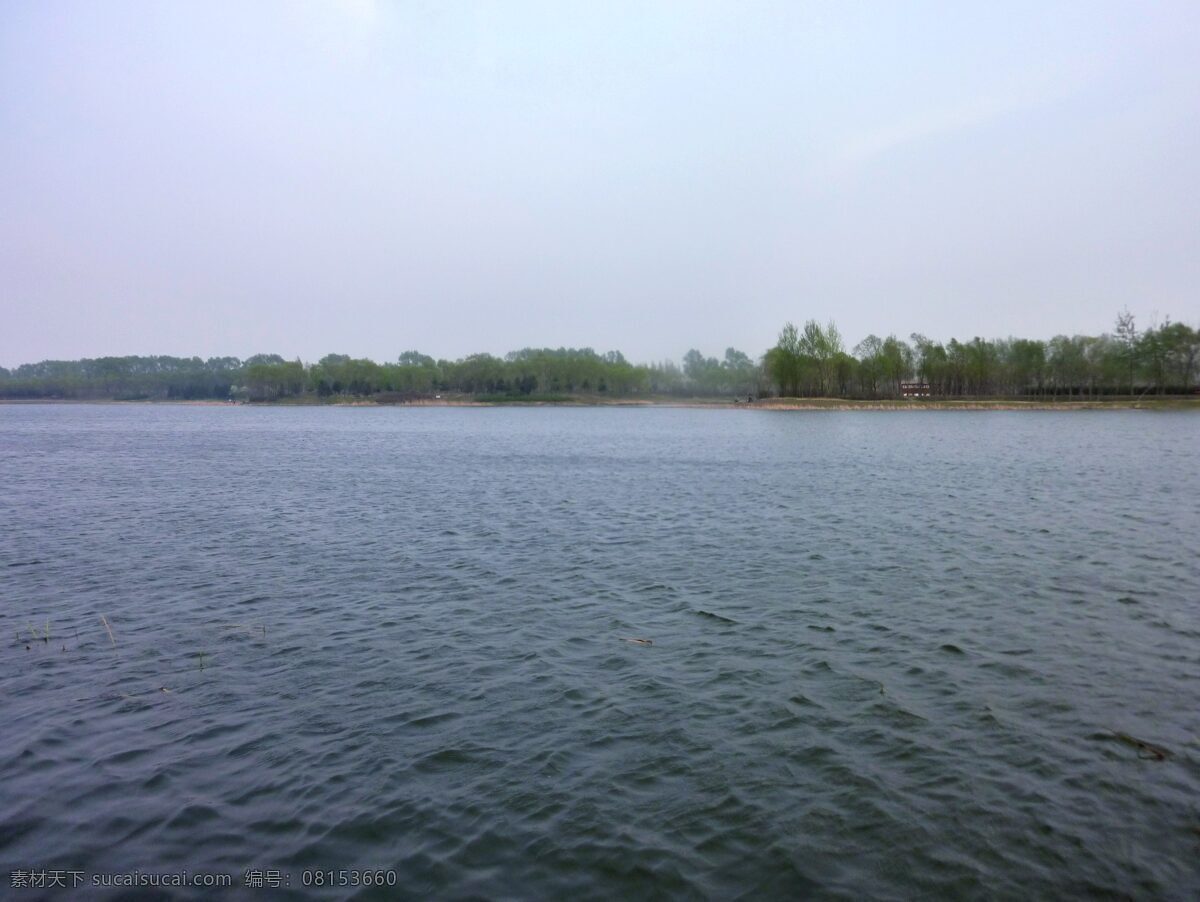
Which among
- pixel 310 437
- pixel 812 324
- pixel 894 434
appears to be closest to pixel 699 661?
pixel 894 434

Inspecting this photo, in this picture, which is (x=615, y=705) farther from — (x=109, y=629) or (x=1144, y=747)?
(x=109, y=629)

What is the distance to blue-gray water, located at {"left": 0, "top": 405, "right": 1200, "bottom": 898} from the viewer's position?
737cm

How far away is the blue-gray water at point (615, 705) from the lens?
24.2 feet

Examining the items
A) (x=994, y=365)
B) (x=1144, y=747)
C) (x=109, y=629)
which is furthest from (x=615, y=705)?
(x=994, y=365)

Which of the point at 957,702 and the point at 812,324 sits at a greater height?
the point at 812,324

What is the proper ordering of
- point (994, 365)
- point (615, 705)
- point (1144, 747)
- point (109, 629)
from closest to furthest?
point (1144, 747), point (615, 705), point (109, 629), point (994, 365)

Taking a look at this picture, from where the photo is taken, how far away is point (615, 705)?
1077 cm

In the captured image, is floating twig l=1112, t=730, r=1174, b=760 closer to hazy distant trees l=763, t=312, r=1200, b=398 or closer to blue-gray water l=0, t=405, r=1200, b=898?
blue-gray water l=0, t=405, r=1200, b=898

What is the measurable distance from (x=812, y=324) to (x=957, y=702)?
537ft

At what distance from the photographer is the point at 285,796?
8414mm

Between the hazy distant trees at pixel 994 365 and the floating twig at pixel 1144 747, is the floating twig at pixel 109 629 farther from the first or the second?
the hazy distant trees at pixel 994 365

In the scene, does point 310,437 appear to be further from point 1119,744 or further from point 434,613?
point 1119,744

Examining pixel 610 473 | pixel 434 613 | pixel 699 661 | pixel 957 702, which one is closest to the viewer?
pixel 957 702

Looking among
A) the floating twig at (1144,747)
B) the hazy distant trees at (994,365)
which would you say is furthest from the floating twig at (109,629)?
the hazy distant trees at (994,365)
